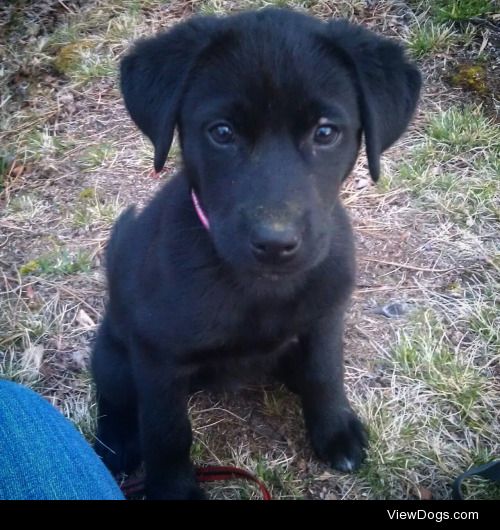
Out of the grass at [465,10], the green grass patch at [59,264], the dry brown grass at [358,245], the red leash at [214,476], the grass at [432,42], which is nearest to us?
the red leash at [214,476]

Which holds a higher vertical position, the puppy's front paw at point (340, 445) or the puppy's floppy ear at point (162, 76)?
the puppy's floppy ear at point (162, 76)

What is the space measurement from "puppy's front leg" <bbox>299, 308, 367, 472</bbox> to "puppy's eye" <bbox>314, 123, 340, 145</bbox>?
2.08ft

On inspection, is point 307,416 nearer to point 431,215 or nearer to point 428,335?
point 428,335

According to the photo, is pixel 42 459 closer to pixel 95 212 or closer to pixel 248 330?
pixel 248 330

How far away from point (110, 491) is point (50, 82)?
3.59 m

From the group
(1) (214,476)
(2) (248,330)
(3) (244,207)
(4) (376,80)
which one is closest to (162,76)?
(3) (244,207)

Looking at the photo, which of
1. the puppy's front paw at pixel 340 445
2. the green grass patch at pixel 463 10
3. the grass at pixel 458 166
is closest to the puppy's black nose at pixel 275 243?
the puppy's front paw at pixel 340 445

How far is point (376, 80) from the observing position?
2051 millimetres

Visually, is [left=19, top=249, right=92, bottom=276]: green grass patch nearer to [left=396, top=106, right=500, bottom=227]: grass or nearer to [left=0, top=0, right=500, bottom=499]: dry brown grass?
[left=0, top=0, right=500, bottom=499]: dry brown grass

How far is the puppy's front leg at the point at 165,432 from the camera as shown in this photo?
87.4 inches

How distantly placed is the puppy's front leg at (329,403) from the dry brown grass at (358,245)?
64mm

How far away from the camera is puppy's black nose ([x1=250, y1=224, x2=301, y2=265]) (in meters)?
1.80

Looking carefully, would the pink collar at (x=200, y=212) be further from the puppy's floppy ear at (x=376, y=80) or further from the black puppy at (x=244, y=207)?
the puppy's floppy ear at (x=376, y=80)

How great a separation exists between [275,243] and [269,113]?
38cm
